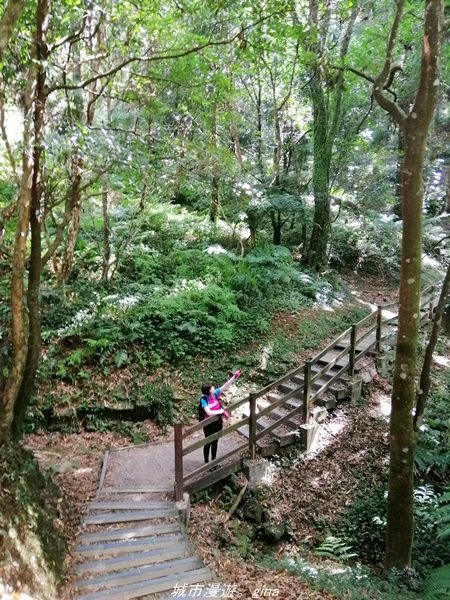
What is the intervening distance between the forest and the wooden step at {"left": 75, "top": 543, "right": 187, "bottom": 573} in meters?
0.18

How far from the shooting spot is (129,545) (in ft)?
15.9

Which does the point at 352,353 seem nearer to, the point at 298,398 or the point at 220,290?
the point at 298,398

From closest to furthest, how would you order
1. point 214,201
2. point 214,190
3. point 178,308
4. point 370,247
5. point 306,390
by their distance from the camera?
1. point 306,390
2. point 178,308
3. point 214,190
4. point 214,201
5. point 370,247

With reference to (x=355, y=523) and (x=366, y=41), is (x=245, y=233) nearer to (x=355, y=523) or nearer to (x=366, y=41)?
(x=366, y=41)

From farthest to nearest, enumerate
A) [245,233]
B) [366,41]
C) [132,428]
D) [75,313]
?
[245,233], [366,41], [75,313], [132,428]

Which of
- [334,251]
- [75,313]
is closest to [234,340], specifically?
[75,313]

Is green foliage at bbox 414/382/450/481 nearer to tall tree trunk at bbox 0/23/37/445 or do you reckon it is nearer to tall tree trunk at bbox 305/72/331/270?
tall tree trunk at bbox 0/23/37/445

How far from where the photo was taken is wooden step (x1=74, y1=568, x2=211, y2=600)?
4047 millimetres

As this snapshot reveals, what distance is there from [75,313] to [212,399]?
4.64 metres

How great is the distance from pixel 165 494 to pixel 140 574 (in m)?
1.65

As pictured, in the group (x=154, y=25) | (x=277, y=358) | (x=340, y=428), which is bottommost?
(x=340, y=428)

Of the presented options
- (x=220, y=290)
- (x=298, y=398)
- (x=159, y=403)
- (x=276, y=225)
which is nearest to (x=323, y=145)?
(x=276, y=225)

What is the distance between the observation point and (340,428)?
27.9 ft

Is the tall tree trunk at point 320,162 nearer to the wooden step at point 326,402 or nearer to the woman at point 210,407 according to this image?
the wooden step at point 326,402
